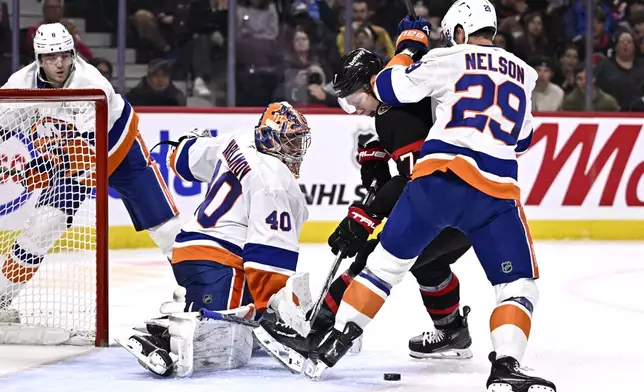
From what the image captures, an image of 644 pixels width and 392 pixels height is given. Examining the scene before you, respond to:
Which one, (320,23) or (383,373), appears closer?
(383,373)

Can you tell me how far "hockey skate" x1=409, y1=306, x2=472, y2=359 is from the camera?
4203 mm

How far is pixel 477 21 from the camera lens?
11.7 ft

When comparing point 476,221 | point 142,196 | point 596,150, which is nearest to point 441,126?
point 476,221

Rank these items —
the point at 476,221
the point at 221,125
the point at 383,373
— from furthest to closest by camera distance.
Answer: the point at 221,125 → the point at 383,373 → the point at 476,221

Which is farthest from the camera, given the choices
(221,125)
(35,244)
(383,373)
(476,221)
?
(221,125)

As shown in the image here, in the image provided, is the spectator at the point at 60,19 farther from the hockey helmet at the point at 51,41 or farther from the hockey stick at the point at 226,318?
the hockey stick at the point at 226,318

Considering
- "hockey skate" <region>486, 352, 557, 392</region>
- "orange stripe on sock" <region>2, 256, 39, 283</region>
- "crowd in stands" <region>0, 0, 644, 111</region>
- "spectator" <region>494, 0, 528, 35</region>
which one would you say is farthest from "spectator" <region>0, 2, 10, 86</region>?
"hockey skate" <region>486, 352, 557, 392</region>

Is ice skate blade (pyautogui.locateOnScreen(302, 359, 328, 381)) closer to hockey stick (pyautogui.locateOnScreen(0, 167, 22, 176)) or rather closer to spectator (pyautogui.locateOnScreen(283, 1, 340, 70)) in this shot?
hockey stick (pyautogui.locateOnScreen(0, 167, 22, 176))

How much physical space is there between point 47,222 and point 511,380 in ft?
6.65

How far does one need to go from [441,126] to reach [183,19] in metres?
4.45

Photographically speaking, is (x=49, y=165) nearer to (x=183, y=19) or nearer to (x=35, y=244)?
(x=35, y=244)

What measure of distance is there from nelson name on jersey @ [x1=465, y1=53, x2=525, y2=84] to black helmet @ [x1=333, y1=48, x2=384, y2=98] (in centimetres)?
42

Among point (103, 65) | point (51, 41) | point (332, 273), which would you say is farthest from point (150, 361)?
point (103, 65)

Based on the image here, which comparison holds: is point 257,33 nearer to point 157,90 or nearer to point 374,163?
point 157,90
